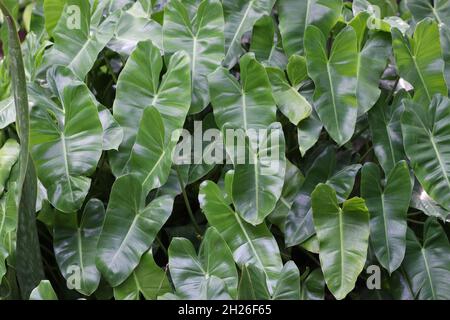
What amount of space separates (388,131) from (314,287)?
514mm

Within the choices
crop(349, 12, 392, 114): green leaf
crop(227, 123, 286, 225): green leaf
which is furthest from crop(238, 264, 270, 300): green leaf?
crop(349, 12, 392, 114): green leaf

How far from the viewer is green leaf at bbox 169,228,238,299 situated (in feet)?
5.49

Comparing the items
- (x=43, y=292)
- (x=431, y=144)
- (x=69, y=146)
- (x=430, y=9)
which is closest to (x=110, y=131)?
(x=69, y=146)

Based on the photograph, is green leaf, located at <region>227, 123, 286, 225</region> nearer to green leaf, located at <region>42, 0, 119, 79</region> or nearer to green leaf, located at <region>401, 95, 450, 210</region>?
green leaf, located at <region>401, 95, 450, 210</region>

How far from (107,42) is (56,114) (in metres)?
0.29

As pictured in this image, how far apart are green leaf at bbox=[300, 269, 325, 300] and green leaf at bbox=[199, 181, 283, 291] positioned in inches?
7.0

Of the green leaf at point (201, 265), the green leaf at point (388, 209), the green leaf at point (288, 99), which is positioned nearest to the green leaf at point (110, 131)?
the green leaf at point (201, 265)

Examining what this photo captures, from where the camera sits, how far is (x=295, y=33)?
2.00m

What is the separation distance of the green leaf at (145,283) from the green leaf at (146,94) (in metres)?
0.28

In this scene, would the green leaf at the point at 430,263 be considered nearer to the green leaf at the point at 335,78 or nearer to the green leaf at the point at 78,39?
the green leaf at the point at 335,78

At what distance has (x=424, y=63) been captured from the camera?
6.42 ft

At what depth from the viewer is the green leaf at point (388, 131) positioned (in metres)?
1.89
